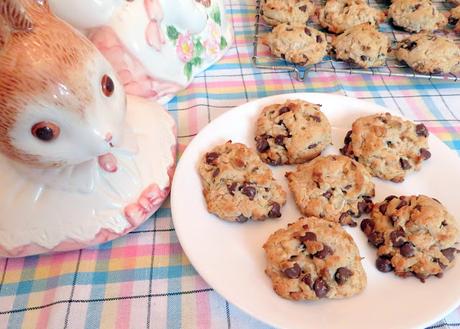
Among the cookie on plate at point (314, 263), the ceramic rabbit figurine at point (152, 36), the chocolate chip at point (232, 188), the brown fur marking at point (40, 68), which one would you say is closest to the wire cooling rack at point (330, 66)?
the ceramic rabbit figurine at point (152, 36)

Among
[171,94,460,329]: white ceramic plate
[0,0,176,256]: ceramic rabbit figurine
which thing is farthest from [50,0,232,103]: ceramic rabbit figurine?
[171,94,460,329]: white ceramic plate

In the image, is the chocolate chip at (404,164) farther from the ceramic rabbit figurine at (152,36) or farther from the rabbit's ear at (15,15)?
the rabbit's ear at (15,15)

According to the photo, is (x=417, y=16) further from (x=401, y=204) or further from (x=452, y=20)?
(x=401, y=204)

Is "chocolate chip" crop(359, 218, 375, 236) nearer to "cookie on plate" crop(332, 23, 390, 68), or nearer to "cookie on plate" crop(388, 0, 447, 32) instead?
"cookie on plate" crop(332, 23, 390, 68)

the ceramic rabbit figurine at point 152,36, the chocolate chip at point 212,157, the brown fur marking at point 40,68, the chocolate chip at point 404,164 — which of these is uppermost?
the brown fur marking at point 40,68

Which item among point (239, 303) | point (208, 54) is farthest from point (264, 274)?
point (208, 54)
